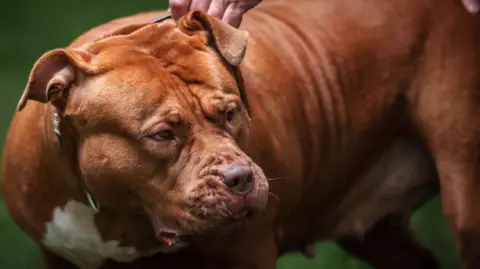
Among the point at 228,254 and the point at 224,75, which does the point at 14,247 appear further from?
the point at 224,75

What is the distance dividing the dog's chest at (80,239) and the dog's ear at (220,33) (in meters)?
0.41

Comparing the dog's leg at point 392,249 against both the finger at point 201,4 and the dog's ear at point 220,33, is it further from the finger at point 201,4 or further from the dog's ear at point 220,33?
the dog's ear at point 220,33

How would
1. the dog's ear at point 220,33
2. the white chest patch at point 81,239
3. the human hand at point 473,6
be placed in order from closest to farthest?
the dog's ear at point 220,33
the white chest patch at point 81,239
the human hand at point 473,6

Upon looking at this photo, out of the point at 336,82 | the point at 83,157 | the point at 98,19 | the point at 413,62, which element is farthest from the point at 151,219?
the point at 98,19

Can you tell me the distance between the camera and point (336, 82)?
2.33 m

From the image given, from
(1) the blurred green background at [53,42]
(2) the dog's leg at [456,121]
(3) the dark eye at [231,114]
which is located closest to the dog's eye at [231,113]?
(3) the dark eye at [231,114]

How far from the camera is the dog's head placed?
1727 millimetres

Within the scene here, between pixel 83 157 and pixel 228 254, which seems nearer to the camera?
pixel 83 157

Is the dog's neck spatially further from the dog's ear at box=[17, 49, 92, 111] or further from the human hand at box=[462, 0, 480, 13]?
the human hand at box=[462, 0, 480, 13]

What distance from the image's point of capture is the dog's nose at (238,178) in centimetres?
171

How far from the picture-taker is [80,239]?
6.54 feet

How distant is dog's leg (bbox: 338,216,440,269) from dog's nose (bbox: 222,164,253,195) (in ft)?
3.35

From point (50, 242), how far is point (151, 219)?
33 cm

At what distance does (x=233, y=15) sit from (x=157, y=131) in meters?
0.45
